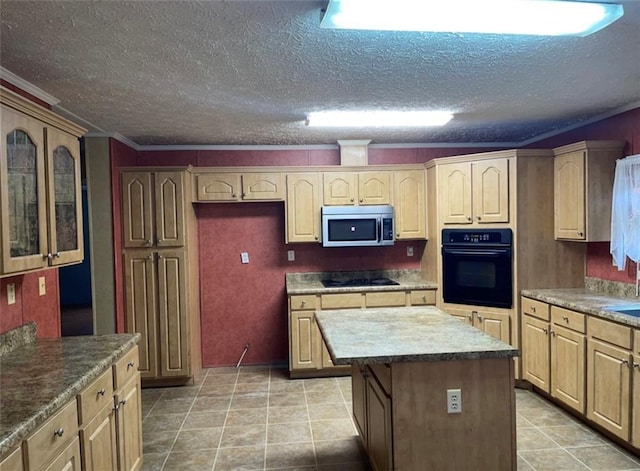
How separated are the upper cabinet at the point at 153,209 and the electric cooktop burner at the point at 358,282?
5.08 ft

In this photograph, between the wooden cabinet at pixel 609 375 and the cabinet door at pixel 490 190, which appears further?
the cabinet door at pixel 490 190

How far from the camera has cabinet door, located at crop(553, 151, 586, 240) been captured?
333 cm

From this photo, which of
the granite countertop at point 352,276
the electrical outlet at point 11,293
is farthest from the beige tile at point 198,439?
the granite countertop at point 352,276

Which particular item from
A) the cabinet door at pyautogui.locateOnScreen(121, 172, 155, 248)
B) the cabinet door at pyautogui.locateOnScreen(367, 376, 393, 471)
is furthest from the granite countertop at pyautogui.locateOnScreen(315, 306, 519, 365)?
the cabinet door at pyautogui.locateOnScreen(121, 172, 155, 248)

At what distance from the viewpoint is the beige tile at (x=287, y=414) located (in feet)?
10.8

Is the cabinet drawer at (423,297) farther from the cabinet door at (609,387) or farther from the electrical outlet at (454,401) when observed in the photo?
the electrical outlet at (454,401)

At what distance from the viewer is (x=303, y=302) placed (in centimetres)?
413

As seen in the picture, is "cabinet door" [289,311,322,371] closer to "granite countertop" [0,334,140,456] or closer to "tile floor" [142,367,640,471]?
"tile floor" [142,367,640,471]

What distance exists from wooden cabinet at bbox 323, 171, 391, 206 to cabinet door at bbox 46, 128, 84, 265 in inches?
94.9

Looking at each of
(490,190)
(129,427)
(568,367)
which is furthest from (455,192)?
(129,427)

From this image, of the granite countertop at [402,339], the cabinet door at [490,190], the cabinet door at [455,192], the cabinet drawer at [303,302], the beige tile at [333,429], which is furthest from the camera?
the cabinet drawer at [303,302]

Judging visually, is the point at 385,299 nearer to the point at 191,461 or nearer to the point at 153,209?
the point at 191,461

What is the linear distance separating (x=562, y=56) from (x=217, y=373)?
4.07m

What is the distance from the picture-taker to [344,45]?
6.73 feet
